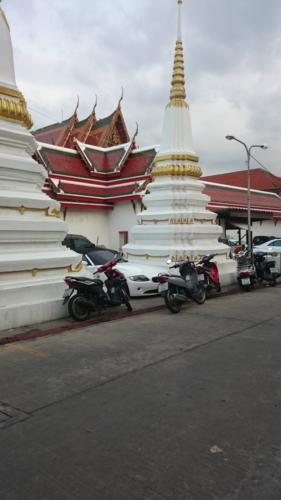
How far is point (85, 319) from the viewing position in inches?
297

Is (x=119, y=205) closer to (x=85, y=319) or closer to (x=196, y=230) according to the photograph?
(x=196, y=230)

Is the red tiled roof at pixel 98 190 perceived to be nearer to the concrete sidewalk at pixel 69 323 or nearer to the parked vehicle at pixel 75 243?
the parked vehicle at pixel 75 243

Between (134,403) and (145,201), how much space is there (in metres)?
9.88

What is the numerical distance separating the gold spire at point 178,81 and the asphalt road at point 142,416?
895 cm

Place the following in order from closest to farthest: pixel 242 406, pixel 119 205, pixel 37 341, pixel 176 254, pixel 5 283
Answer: pixel 242 406 → pixel 37 341 → pixel 5 283 → pixel 176 254 → pixel 119 205

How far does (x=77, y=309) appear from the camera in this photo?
7.39m

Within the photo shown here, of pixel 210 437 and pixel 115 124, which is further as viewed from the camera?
pixel 115 124

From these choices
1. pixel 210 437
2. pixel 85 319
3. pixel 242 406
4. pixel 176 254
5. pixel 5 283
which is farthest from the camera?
pixel 176 254

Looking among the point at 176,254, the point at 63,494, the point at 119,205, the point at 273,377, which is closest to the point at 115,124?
the point at 119,205

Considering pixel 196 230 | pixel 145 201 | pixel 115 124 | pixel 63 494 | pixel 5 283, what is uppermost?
pixel 115 124

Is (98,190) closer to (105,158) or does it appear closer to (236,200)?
(105,158)

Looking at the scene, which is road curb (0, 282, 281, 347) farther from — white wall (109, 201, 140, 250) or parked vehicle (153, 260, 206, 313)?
white wall (109, 201, 140, 250)

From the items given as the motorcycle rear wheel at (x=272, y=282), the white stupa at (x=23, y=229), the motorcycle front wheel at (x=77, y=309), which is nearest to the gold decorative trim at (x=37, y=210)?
the white stupa at (x=23, y=229)

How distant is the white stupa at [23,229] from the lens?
7.13 metres
